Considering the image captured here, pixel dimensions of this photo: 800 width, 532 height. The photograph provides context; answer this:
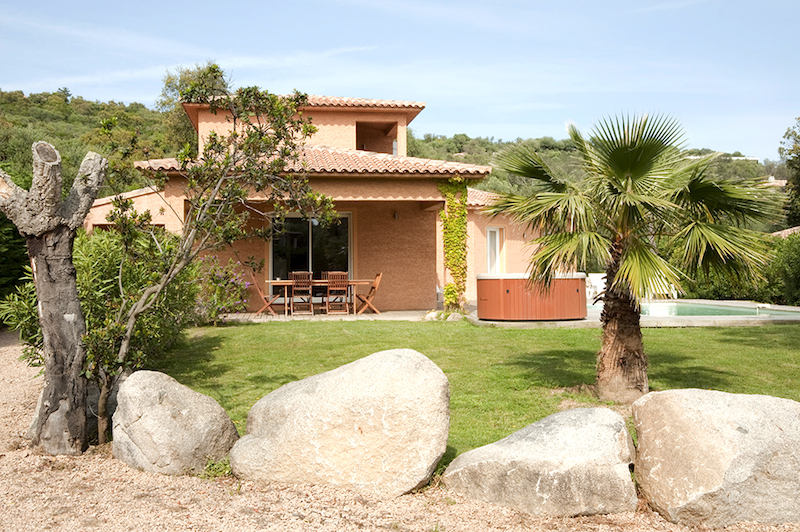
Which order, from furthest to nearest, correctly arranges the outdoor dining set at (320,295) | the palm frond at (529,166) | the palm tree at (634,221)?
the outdoor dining set at (320,295) → the palm frond at (529,166) → the palm tree at (634,221)

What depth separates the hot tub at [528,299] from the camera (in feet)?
41.9

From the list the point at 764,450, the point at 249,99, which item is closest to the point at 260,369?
the point at 249,99

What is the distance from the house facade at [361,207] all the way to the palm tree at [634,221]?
7.76m

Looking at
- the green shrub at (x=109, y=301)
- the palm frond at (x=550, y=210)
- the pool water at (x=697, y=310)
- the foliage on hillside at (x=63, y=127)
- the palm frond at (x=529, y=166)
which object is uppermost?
the foliage on hillside at (x=63, y=127)

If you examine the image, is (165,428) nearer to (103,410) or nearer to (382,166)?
(103,410)

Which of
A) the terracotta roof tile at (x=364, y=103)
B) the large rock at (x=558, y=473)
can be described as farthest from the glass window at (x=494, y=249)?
the large rock at (x=558, y=473)

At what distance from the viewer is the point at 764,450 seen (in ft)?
12.2

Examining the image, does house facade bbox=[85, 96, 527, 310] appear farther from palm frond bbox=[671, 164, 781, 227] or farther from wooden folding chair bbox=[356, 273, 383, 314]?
palm frond bbox=[671, 164, 781, 227]

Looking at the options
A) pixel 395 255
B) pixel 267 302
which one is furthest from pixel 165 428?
pixel 395 255

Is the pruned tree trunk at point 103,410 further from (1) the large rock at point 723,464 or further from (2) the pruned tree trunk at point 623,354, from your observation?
(2) the pruned tree trunk at point 623,354

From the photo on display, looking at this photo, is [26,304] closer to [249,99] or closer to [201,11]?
[249,99]

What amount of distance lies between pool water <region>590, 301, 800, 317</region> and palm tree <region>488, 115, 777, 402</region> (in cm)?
993

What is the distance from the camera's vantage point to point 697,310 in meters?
17.2

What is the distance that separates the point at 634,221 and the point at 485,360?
346 centimetres
